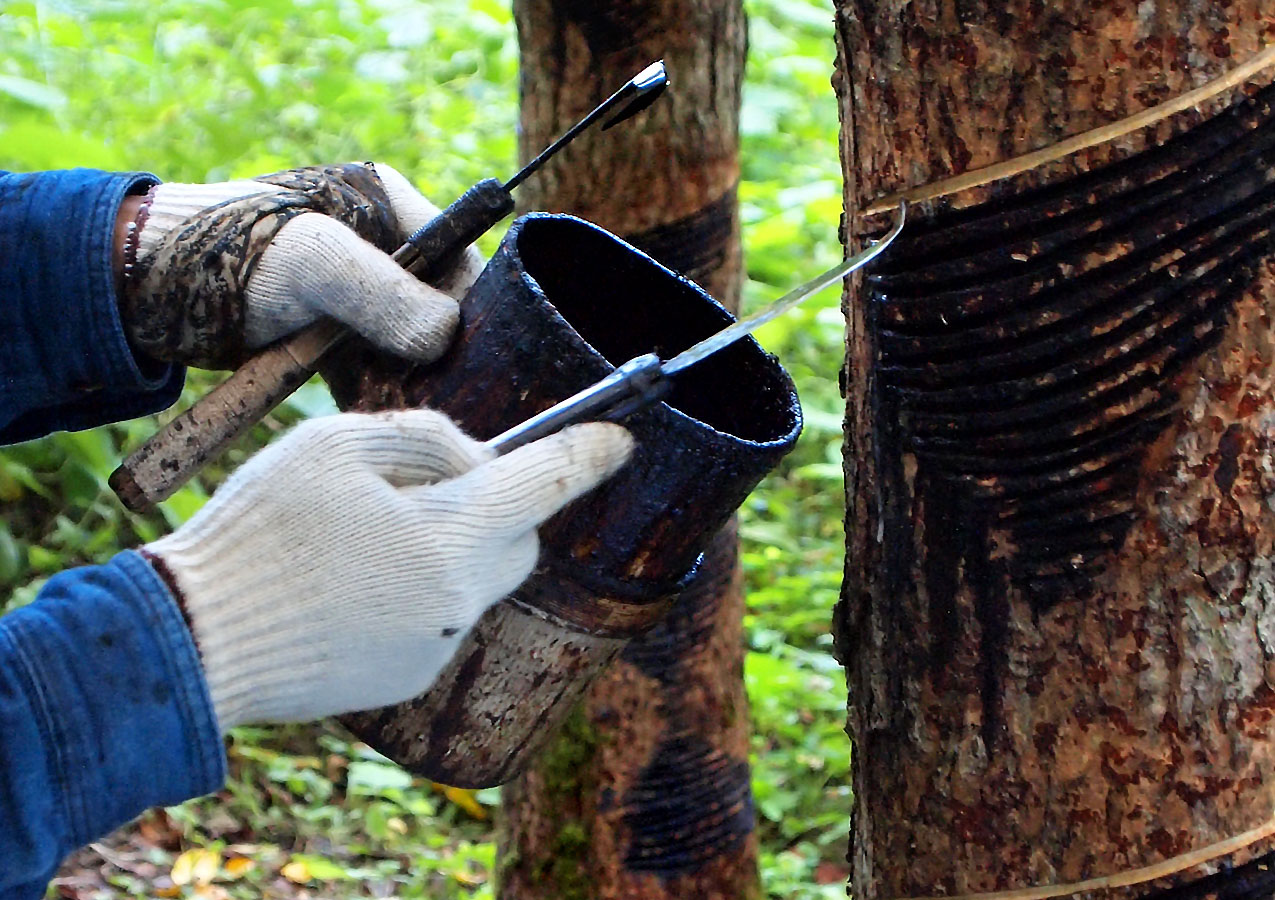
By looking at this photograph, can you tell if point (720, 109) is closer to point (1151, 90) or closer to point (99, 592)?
point (1151, 90)

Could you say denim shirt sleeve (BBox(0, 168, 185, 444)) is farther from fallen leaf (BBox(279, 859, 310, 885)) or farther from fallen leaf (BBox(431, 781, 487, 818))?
fallen leaf (BBox(431, 781, 487, 818))

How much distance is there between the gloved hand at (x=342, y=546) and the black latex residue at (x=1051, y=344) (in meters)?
0.36

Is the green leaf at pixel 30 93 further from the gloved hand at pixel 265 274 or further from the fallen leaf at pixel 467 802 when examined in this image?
the fallen leaf at pixel 467 802

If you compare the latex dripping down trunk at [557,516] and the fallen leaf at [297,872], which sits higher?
the latex dripping down trunk at [557,516]

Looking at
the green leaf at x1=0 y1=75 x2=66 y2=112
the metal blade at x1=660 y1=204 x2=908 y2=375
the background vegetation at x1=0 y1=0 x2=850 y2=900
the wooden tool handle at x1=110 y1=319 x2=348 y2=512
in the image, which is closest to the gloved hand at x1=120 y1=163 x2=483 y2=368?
the wooden tool handle at x1=110 y1=319 x2=348 y2=512

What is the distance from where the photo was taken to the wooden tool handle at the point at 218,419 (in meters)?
1.36

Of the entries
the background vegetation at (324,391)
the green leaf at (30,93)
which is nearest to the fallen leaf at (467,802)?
the background vegetation at (324,391)

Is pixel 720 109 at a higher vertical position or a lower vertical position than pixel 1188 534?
higher

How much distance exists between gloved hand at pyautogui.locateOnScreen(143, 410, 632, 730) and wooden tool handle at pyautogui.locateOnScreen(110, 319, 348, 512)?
167mm

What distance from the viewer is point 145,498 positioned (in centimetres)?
136

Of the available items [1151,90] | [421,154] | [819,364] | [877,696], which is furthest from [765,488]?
[1151,90]

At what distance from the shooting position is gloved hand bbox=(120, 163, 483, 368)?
1.38m

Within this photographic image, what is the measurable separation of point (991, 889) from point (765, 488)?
3.74 metres

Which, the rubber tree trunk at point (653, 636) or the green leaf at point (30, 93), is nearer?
the rubber tree trunk at point (653, 636)
